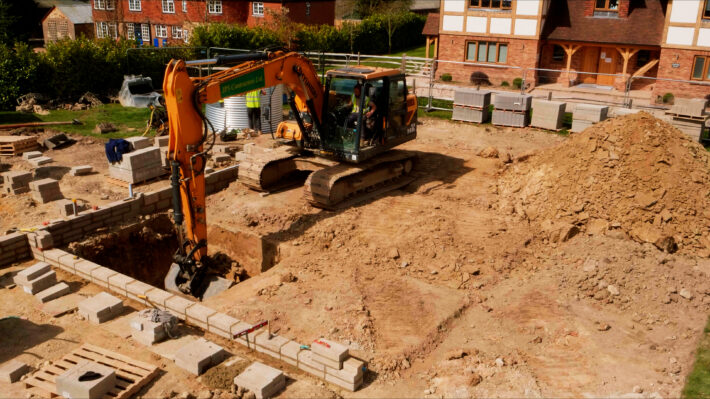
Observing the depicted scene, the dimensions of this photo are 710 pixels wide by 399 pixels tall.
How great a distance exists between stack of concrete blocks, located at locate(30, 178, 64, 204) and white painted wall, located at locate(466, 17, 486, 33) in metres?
21.4

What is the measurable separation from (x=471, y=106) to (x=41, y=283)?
1555cm

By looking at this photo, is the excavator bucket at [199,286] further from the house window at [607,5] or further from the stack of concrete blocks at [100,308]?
the house window at [607,5]

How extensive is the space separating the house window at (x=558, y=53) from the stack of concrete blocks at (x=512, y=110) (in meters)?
9.58

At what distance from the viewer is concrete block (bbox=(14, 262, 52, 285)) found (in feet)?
34.0

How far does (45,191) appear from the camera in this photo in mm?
13977

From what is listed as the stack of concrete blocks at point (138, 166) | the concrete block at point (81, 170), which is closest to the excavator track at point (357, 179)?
the stack of concrete blocks at point (138, 166)

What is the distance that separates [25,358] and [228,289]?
3438 millimetres

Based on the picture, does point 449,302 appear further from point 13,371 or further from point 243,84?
point 13,371

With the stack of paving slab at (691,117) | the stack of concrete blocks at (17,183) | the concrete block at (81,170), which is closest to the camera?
the stack of concrete blocks at (17,183)

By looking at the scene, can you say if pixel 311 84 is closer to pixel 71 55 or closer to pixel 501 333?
pixel 501 333

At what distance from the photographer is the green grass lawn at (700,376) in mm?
8133

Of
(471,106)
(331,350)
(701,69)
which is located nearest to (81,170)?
(331,350)

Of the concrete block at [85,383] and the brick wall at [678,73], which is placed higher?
the brick wall at [678,73]

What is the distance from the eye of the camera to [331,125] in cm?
1432
